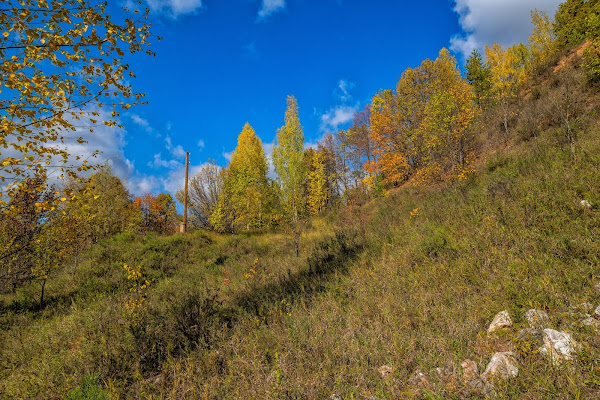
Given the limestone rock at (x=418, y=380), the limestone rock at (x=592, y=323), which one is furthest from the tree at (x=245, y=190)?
the limestone rock at (x=592, y=323)

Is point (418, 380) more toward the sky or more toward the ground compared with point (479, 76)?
more toward the ground

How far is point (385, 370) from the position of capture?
3.18 metres

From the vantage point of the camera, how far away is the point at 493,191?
771 centimetres

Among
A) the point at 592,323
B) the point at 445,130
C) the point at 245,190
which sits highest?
the point at 245,190

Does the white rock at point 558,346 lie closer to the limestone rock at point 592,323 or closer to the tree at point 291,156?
the limestone rock at point 592,323

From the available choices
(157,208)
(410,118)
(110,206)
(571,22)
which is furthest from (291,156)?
(157,208)

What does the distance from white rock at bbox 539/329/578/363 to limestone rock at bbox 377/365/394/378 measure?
160 cm

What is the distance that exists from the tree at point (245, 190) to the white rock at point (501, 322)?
19.5m

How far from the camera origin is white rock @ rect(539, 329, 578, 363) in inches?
102

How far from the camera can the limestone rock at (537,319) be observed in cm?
305

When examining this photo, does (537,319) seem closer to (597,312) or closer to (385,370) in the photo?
(597,312)

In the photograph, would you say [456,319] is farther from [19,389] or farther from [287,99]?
[287,99]

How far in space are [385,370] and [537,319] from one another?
196 centimetres

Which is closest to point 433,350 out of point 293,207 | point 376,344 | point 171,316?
point 376,344
